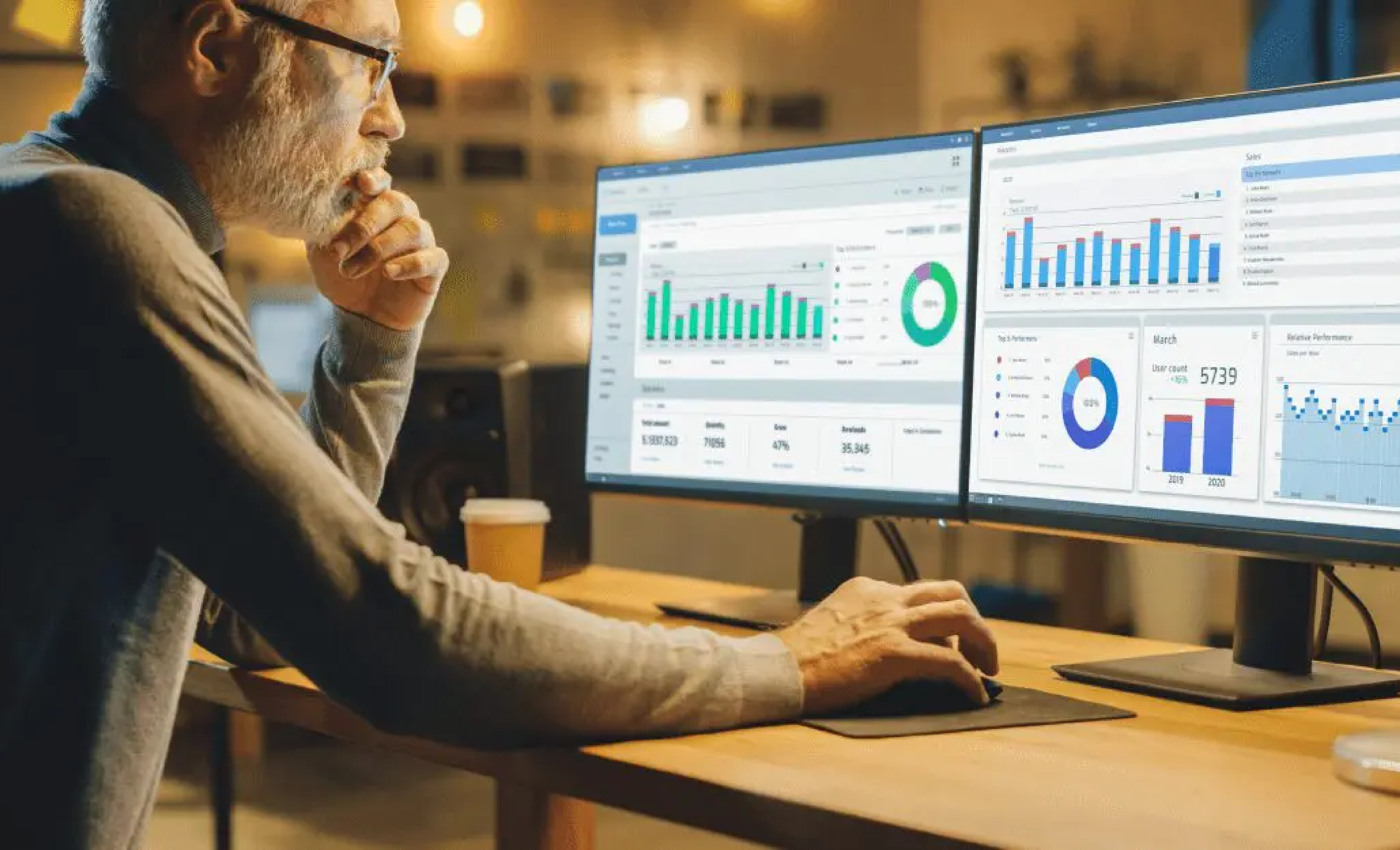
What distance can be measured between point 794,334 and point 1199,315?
0.46m

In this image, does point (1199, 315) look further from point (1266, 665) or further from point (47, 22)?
point (47, 22)

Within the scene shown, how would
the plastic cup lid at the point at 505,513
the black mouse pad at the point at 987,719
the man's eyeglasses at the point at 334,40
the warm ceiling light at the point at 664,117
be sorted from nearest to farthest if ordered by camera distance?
the black mouse pad at the point at 987,719 < the man's eyeglasses at the point at 334,40 < the plastic cup lid at the point at 505,513 < the warm ceiling light at the point at 664,117

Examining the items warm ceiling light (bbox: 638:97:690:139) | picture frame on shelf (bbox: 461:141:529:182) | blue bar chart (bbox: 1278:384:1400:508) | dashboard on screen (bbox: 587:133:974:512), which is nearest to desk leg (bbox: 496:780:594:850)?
dashboard on screen (bbox: 587:133:974:512)

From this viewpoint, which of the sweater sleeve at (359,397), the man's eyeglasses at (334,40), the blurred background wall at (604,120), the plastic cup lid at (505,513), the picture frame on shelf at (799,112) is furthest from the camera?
the picture frame on shelf at (799,112)

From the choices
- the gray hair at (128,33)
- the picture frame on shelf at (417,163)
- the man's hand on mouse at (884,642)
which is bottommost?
the man's hand on mouse at (884,642)

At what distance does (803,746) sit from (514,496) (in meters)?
0.90

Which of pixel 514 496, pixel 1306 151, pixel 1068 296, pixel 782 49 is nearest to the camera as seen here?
pixel 1306 151

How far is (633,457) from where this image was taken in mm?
1707

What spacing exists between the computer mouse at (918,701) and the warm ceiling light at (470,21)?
94.3 inches

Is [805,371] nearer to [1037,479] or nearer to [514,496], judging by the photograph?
[1037,479]

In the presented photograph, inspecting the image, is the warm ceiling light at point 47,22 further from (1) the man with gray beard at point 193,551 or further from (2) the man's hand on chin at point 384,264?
(1) the man with gray beard at point 193,551

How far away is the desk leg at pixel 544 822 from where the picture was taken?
1.30 metres

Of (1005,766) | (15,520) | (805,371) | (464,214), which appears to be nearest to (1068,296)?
(805,371)

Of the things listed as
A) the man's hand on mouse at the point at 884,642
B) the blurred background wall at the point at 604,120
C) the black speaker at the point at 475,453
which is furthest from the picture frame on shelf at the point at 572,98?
the man's hand on mouse at the point at 884,642
